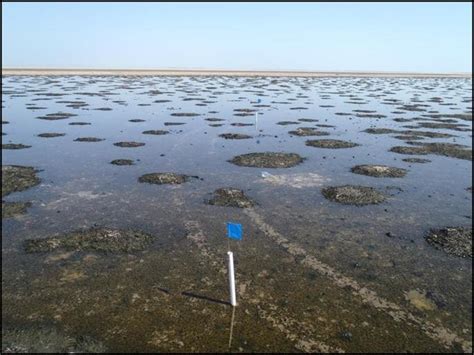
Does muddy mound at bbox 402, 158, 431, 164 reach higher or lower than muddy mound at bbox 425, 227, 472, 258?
lower

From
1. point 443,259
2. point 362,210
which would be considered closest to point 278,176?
point 362,210

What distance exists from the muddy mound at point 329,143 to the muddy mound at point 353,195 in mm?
8807

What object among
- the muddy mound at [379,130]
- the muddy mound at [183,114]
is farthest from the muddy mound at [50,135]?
the muddy mound at [379,130]

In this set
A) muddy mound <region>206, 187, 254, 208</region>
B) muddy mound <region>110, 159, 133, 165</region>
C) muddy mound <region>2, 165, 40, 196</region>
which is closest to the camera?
muddy mound <region>206, 187, 254, 208</region>

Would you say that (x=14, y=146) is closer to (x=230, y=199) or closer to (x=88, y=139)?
(x=88, y=139)

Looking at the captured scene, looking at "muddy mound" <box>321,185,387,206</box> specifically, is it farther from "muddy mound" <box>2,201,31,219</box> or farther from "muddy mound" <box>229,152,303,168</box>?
"muddy mound" <box>2,201,31,219</box>

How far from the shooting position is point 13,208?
13.7 meters

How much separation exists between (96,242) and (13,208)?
427 centimetres

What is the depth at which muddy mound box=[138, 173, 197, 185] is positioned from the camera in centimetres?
1738

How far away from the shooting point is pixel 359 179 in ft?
59.3

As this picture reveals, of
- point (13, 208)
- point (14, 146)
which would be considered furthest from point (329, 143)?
point (14, 146)

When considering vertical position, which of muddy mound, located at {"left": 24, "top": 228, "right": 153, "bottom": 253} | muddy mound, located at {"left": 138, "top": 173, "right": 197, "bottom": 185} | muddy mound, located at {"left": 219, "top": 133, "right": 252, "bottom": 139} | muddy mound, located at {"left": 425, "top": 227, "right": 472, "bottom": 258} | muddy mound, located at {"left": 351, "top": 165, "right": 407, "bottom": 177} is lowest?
muddy mound, located at {"left": 219, "top": 133, "right": 252, "bottom": 139}

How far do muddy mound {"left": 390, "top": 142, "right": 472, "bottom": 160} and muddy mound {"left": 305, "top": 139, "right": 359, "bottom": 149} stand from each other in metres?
2.53

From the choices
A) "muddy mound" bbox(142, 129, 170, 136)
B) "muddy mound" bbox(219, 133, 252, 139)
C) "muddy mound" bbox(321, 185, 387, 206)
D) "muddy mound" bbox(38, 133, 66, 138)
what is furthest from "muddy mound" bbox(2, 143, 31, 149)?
"muddy mound" bbox(321, 185, 387, 206)
